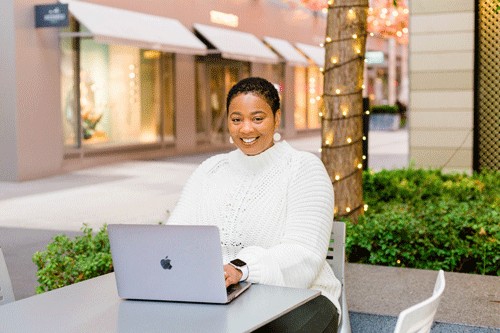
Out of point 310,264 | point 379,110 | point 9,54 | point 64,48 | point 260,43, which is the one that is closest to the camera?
point 310,264

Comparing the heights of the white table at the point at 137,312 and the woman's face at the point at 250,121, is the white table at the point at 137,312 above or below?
below

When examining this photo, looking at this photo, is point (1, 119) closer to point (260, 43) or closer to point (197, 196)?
point (260, 43)

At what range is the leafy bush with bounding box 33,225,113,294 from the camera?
4.82 m

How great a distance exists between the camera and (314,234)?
3383 millimetres

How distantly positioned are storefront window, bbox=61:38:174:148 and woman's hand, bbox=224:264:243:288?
1511 centimetres

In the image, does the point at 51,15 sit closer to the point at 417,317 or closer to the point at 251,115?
the point at 251,115

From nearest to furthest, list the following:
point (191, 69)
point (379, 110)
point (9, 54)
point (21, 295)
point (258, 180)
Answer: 1. point (258, 180)
2. point (21, 295)
3. point (9, 54)
4. point (191, 69)
5. point (379, 110)

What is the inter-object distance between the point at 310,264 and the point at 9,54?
13.6 meters

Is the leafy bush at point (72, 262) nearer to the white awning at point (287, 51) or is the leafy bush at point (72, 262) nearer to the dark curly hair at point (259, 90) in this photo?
the dark curly hair at point (259, 90)

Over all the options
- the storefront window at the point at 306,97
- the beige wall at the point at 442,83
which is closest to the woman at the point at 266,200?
the beige wall at the point at 442,83

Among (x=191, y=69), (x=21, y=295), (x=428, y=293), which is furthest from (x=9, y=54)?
(x=428, y=293)

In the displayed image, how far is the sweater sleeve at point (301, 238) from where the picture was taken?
319 centimetres

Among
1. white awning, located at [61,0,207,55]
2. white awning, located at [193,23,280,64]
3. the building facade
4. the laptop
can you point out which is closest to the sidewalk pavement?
the building facade

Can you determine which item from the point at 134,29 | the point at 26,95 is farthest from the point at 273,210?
the point at 134,29
